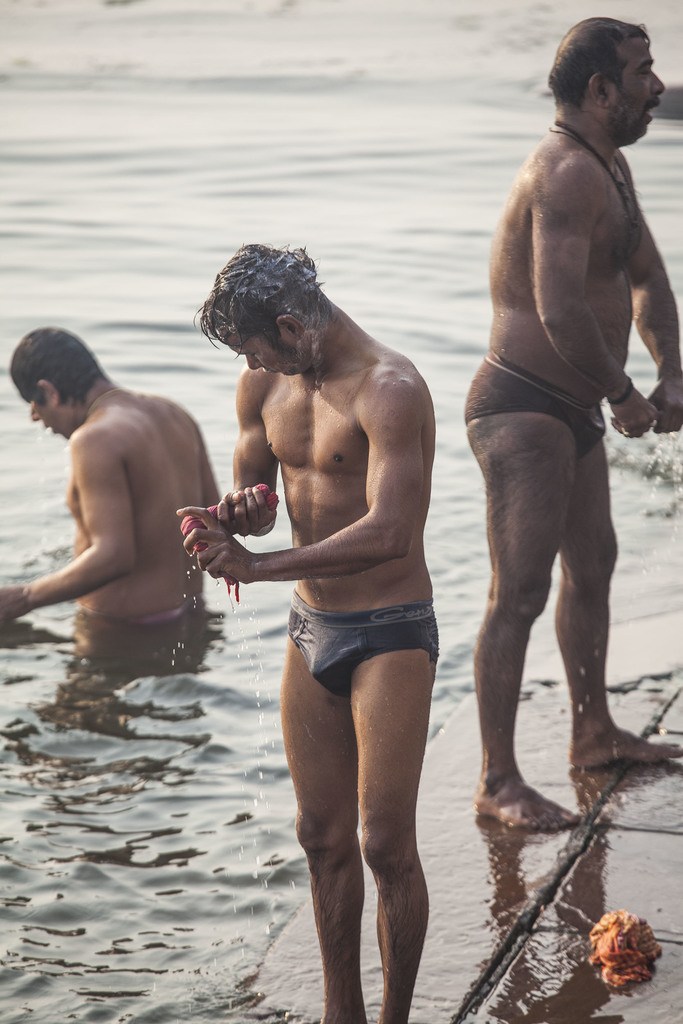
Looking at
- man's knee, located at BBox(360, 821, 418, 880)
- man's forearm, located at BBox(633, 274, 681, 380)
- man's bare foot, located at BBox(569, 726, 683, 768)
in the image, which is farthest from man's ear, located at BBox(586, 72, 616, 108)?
man's knee, located at BBox(360, 821, 418, 880)

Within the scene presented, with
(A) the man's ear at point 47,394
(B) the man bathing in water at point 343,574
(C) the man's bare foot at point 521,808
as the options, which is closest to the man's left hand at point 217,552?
(B) the man bathing in water at point 343,574

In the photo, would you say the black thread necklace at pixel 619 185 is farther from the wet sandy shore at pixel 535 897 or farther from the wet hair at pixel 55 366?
the wet hair at pixel 55 366

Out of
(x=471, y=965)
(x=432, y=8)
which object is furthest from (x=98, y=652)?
(x=432, y=8)

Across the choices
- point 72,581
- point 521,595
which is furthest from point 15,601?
point 521,595

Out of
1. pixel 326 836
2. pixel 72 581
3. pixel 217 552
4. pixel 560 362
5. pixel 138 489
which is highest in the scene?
pixel 560 362

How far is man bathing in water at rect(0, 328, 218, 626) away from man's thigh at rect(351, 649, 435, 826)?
2.75 meters

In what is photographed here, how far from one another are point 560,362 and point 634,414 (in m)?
0.28

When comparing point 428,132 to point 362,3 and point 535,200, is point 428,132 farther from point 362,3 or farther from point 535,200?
point 535,200

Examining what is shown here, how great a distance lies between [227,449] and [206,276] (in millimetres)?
6031

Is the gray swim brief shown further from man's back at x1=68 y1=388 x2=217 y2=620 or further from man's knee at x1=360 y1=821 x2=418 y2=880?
man's back at x1=68 y1=388 x2=217 y2=620

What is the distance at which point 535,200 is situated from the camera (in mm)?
4277

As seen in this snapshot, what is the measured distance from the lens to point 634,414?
4.43 metres

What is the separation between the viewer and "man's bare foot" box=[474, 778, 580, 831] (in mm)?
4379

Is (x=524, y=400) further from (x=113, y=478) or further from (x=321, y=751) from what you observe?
(x=113, y=478)
